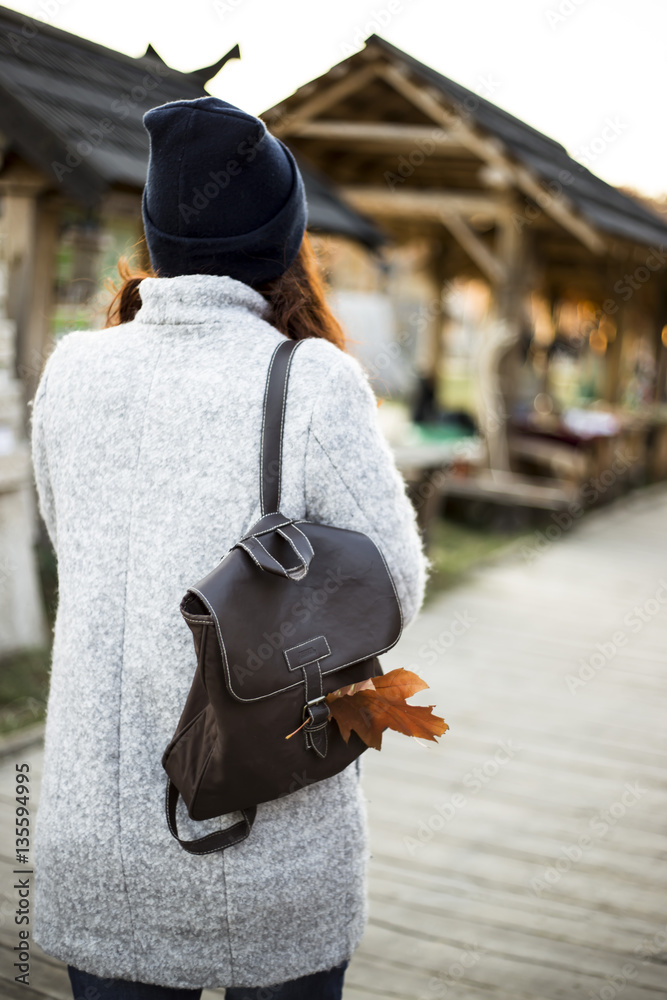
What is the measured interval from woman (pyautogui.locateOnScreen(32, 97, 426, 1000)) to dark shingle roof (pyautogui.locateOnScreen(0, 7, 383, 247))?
10.6 ft

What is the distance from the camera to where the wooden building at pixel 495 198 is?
8.27 m

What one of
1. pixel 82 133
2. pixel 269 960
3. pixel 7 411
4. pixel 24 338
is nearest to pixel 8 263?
pixel 24 338

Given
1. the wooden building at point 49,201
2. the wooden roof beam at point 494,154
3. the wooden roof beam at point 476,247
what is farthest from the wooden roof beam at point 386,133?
the wooden building at point 49,201

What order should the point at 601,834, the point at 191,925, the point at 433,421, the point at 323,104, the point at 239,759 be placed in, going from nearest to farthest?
1. the point at 239,759
2. the point at 191,925
3. the point at 601,834
4. the point at 323,104
5. the point at 433,421

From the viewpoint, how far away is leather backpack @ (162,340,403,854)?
43.4 inches

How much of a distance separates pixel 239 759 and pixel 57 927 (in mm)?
388

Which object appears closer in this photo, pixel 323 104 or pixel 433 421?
pixel 323 104

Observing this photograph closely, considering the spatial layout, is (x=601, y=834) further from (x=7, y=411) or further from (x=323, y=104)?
(x=323, y=104)

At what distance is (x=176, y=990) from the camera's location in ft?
4.19

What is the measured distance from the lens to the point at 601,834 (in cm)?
318

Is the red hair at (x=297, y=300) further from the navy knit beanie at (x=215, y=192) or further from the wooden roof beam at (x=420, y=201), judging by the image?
the wooden roof beam at (x=420, y=201)

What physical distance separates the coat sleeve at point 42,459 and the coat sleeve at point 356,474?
41 cm

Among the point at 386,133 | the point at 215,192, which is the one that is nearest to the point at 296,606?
the point at 215,192

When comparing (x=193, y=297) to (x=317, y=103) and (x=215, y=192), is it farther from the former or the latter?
Result: (x=317, y=103)
